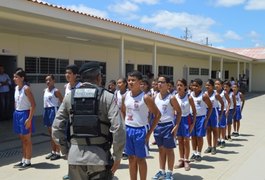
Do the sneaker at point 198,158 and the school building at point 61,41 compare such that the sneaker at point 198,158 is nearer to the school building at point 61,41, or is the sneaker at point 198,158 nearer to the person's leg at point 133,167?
the person's leg at point 133,167

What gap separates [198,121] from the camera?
287 inches

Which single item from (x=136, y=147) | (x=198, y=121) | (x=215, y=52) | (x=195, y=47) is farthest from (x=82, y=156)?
(x=215, y=52)

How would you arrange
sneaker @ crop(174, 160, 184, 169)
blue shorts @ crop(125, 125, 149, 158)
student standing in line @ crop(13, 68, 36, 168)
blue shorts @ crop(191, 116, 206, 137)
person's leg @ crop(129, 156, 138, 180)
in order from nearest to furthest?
blue shorts @ crop(125, 125, 149, 158), person's leg @ crop(129, 156, 138, 180), student standing in line @ crop(13, 68, 36, 168), sneaker @ crop(174, 160, 184, 169), blue shorts @ crop(191, 116, 206, 137)

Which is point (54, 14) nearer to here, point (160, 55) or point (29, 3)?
point (29, 3)

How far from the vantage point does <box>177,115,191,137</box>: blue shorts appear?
664 cm

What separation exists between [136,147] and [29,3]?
4661 millimetres

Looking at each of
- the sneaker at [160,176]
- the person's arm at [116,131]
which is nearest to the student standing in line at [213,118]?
the sneaker at [160,176]

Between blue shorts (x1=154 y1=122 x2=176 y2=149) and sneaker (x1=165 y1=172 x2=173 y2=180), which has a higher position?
blue shorts (x1=154 y1=122 x2=176 y2=149)

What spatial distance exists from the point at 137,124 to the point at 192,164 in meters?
2.49

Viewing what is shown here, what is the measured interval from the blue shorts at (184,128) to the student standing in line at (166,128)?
0.76 meters

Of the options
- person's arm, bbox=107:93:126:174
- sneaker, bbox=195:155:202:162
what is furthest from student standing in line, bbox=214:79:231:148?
person's arm, bbox=107:93:126:174

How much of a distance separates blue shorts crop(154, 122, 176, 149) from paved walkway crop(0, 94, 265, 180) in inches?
27.0

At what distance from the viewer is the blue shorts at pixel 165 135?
227 inches

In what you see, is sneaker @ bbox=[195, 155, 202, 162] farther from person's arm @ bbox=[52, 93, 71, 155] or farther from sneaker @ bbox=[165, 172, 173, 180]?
person's arm @ bbox=[52, 93, 71, 155]
